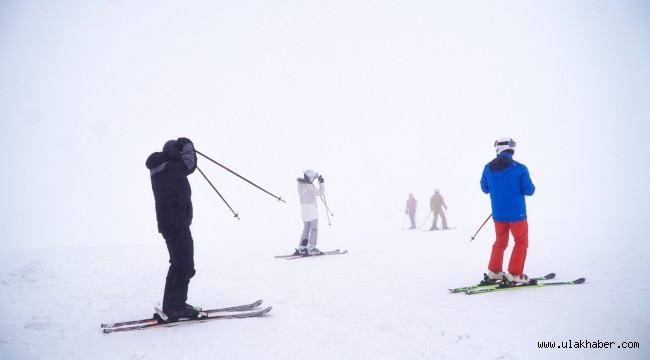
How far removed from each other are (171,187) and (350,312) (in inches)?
106

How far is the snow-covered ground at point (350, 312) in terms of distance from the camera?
124 inches

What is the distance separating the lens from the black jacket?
4.18 m

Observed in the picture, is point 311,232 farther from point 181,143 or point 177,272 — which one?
point 181,143

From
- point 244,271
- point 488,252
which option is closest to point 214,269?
point 244,271

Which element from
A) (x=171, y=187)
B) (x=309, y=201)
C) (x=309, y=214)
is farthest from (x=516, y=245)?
(x=309, y=201)

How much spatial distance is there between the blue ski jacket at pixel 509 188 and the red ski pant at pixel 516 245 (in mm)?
136

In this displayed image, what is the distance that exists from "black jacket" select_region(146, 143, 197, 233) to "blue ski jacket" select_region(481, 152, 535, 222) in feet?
14.7

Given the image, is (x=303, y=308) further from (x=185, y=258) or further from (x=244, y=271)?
(x=244, y=271)

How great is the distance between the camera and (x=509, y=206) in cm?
519

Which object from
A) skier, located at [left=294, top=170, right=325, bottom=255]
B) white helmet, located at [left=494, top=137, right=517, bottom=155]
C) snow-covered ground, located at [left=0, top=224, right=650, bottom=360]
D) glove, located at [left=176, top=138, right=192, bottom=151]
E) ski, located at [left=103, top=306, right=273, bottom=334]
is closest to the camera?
snow-covered ground, located at [left=0, top=224, right=650, bottom=360]

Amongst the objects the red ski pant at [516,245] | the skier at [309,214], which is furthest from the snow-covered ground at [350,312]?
the skier at [309,214]

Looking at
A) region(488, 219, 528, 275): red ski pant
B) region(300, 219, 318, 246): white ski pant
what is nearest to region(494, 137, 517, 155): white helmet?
region(488, 219, 528, 275): red ski pant

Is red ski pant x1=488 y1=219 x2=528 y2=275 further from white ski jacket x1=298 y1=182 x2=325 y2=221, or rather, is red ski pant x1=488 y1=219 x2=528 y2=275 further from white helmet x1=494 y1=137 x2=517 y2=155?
white ski jacket x1=298 y1=182 x2=325 y2=221

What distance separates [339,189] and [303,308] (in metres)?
56.6
